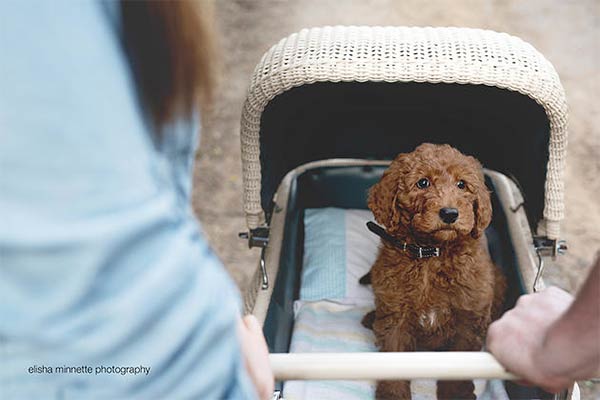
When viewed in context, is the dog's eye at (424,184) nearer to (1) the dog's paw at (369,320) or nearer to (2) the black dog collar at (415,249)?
(2) the black dog collar at (415,249)

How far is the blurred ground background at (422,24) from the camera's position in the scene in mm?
3512

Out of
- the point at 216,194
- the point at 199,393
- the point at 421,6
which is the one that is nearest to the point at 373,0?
the point at 421,6

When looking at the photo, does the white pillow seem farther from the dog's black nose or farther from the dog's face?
the dog's black nose

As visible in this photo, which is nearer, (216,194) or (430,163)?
(430,163)

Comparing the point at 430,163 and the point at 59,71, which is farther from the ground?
the point at 59,71

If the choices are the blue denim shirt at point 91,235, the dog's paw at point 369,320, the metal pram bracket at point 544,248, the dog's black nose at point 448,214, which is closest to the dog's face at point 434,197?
the dog's black nose at point 448,214

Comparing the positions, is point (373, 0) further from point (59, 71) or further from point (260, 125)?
point (59, 71)

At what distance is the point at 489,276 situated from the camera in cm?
204

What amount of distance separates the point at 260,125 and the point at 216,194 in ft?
6.48

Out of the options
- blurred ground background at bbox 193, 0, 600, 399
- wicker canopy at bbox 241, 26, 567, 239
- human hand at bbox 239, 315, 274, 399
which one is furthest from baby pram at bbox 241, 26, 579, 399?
human hand at bbox 239, 315, 274, 399

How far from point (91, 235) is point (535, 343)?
670mm

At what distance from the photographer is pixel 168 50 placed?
2.05 ft

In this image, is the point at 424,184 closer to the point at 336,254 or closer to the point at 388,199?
the point at 388,199

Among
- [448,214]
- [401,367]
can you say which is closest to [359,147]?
[448,214]
